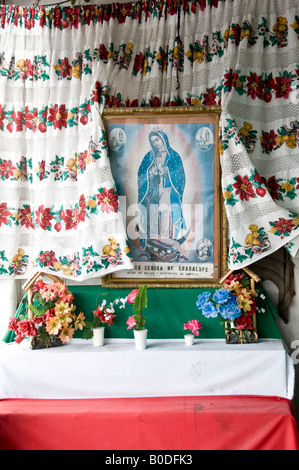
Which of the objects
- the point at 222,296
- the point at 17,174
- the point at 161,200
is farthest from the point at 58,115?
the point at 222,296

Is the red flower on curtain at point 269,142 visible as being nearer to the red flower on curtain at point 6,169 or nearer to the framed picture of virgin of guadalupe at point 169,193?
the framed picture of virgin of guadalupe at point 169,193

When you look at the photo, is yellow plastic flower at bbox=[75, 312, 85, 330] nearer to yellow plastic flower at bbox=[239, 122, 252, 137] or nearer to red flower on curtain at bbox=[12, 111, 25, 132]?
red flower on curtain at bbox=[12, 111, 25, 132]

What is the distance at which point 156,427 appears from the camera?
6.11 feet

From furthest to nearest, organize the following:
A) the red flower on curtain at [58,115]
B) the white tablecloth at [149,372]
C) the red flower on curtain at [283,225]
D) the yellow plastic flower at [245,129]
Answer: the red flower on curtain at [58,115] → the yellow plastic flower at [245,129] → the red flower on curtain at [283,225] → the white tablecloth at [149,372]

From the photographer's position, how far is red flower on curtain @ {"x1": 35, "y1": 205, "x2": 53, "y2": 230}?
95.8 inches

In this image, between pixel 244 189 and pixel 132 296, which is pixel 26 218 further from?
pixel 244 189

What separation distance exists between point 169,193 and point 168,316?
27.3 inches

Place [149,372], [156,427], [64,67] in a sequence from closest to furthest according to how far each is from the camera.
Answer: [156,427] → [149,372] → [64,67]

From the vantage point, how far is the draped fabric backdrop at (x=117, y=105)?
229 cm

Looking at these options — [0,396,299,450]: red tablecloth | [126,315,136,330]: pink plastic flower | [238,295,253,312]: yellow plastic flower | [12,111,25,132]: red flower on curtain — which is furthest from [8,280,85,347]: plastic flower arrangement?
[12,111,25,132]: red flower on curtain

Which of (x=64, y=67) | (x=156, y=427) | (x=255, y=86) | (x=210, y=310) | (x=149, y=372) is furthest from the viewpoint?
(x=64, y=67)

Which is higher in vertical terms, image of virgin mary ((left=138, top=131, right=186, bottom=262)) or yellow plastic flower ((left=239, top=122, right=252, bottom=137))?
yellow plastic flower ((left=239, top=122, right=252, bottom=137))

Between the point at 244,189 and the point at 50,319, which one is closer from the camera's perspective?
the point at 50,319

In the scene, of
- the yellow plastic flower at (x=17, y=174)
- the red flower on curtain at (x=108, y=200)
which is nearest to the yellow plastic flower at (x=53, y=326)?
the red flower on curtain at (x=108, y=200)
